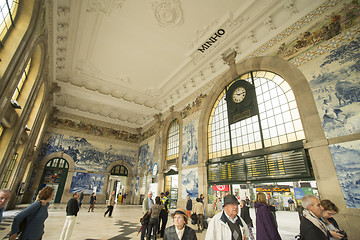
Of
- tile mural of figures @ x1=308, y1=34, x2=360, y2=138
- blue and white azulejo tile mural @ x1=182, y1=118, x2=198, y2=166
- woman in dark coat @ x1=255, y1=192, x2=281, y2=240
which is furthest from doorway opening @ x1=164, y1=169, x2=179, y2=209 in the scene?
woman in dark coat @ x1=255, y1=192, x2=281, y2=240

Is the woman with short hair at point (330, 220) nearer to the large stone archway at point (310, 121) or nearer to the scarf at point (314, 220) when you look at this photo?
the scarf at point (314, 220)

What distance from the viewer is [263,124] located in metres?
6.96

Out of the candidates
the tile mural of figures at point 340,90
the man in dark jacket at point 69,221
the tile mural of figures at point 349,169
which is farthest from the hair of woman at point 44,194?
the tile mural of figures at point 340,90

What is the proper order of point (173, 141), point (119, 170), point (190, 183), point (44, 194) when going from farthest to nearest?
point (119, 170) < point (173, 141) < point (190, 183) < point (44, 194)

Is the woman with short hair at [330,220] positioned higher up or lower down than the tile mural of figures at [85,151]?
lower down

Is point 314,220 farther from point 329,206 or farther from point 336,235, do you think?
point 329,206

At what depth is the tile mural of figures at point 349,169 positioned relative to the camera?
4273 millimetres

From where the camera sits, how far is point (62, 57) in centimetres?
977

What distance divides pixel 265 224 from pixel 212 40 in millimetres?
8209

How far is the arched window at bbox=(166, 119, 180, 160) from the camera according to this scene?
12000 mm

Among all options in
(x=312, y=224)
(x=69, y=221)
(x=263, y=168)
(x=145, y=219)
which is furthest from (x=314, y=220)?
(x=69, y=221)

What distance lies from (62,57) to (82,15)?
10.5 ft

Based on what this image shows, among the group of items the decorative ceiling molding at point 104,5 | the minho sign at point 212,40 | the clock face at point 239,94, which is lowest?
the clock face at point 239,94

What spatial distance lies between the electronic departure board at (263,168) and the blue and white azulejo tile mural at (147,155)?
7827 millimetres
